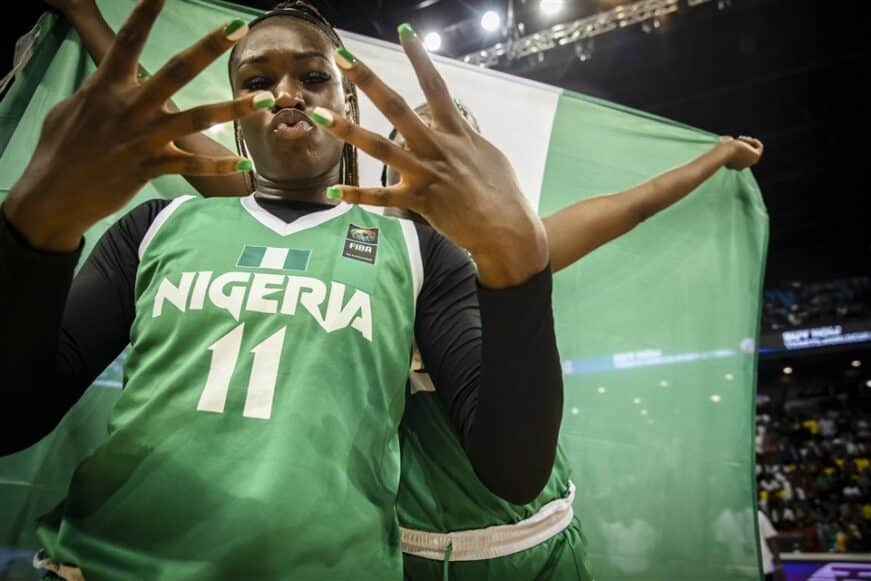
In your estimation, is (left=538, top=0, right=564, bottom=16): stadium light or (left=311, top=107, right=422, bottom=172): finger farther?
(left=538, top=0, right=564, bottom=16): stadium light

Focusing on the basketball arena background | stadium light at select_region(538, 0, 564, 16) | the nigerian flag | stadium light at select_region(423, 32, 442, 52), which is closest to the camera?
the basketball arena background

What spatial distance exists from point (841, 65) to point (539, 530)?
23.4 feet

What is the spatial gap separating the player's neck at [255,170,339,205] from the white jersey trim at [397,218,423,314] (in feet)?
0.52

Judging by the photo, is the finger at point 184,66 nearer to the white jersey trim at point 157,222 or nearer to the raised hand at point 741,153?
the white jersey trim at point 157,222

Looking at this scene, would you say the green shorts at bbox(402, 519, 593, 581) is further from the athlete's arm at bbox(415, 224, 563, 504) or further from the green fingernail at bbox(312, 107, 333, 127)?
the green fingernail at bbox(312, 107, 333, 127)

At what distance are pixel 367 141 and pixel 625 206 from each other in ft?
4.04

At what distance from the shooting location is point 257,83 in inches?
42.7

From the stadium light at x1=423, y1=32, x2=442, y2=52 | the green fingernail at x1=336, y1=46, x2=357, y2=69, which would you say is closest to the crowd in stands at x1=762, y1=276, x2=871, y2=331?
the stadium light at x1=423, y1=32, x2=442, y2=52

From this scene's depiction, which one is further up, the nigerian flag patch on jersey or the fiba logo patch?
the fiba logo patch

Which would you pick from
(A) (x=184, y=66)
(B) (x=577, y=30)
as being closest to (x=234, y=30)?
(A) (x=184, y=66)

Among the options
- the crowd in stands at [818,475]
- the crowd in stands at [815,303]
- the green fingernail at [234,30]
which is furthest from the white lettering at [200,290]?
the crowd in stands at [815,303]

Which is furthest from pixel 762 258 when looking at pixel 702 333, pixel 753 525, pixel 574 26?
pixel 574 26

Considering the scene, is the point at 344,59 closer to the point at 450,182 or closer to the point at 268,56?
the point at 450,182

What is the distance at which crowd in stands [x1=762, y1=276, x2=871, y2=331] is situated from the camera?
37.9 feet
